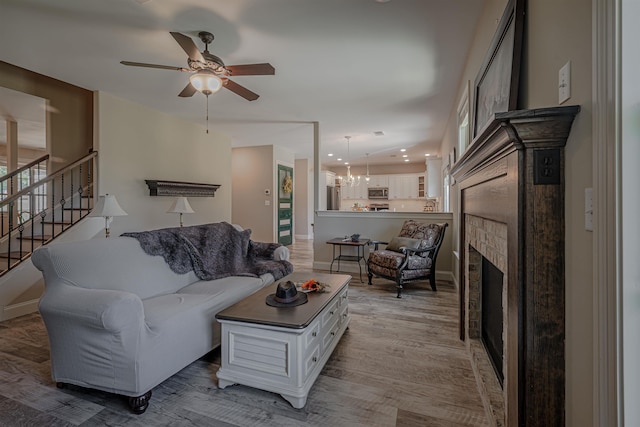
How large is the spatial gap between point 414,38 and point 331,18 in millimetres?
803

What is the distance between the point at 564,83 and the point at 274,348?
1.82 m

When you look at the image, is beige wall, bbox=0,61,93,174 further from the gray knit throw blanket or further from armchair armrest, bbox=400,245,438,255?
armchair armrest, bbox=400,245,438,255

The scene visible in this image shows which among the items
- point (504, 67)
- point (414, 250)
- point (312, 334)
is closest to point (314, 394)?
point (312, 334)

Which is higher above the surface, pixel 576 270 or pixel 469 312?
pixel 576 270

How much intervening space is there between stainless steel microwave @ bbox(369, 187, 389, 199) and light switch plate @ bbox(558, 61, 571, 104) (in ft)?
30.2

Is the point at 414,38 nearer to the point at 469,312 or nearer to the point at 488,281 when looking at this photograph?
the point at 488,281

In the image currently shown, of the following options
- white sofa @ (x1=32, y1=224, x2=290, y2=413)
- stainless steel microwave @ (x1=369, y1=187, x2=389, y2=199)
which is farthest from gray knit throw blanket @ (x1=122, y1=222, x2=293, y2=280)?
stainless steel microwave @ (x1=369, y1=187, x2=389, y2=199)

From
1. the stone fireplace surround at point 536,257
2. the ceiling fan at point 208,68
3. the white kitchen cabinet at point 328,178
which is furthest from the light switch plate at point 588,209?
the white kitchen cabinet at point 328,178

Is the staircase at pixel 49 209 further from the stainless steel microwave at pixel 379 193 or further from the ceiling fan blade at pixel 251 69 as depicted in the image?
the stainless steel microwave at pixel 379 193

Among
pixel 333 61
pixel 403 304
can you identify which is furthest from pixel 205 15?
pixel 403 304

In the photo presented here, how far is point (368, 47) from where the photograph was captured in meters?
2.86

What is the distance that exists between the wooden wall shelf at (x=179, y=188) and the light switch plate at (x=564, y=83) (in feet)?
16.1

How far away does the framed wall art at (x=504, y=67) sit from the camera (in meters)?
1.50

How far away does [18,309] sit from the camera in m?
3.11
